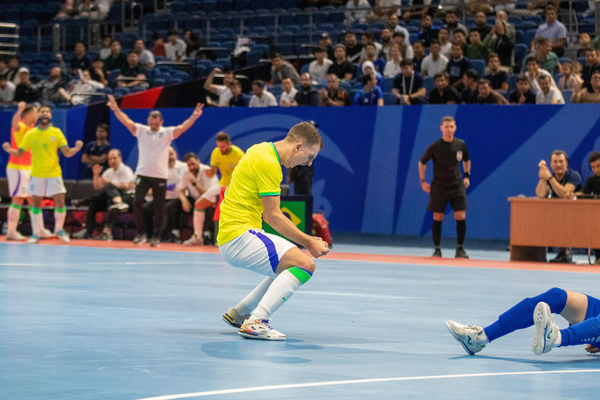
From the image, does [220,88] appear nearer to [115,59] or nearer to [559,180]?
[115,59]

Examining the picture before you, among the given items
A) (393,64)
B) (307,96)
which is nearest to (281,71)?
(307,96)

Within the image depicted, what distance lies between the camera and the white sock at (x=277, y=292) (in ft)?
21.7

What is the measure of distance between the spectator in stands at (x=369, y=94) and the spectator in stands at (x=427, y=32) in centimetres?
195

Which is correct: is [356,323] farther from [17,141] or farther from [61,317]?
[17,141]

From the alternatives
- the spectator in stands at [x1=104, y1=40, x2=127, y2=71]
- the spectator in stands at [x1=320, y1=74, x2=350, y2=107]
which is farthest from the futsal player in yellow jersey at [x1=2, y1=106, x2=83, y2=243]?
the spectator in stands at [x1=104, y1=40, x2=127, y2=71]

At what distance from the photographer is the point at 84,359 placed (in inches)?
222

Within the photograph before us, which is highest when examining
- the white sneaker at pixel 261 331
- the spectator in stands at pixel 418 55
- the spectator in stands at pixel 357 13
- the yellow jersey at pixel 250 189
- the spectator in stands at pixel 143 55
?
the spectator in stands at pixel 357 13

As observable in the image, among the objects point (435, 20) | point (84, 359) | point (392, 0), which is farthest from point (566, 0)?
point (84, 359)

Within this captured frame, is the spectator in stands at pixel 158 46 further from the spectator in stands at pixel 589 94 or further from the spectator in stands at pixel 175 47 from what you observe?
the spectator in stands at pixel 589 94

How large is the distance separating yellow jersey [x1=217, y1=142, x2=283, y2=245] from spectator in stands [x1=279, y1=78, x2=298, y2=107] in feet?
39.2

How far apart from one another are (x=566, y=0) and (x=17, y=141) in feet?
36.3

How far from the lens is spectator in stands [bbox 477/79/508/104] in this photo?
54.7 feet

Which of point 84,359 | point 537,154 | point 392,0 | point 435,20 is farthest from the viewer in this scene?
point 392,0

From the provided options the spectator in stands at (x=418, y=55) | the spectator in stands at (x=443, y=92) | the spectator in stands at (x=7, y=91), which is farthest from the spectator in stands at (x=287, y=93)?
the spectator in stands at (x=7, y=91)
